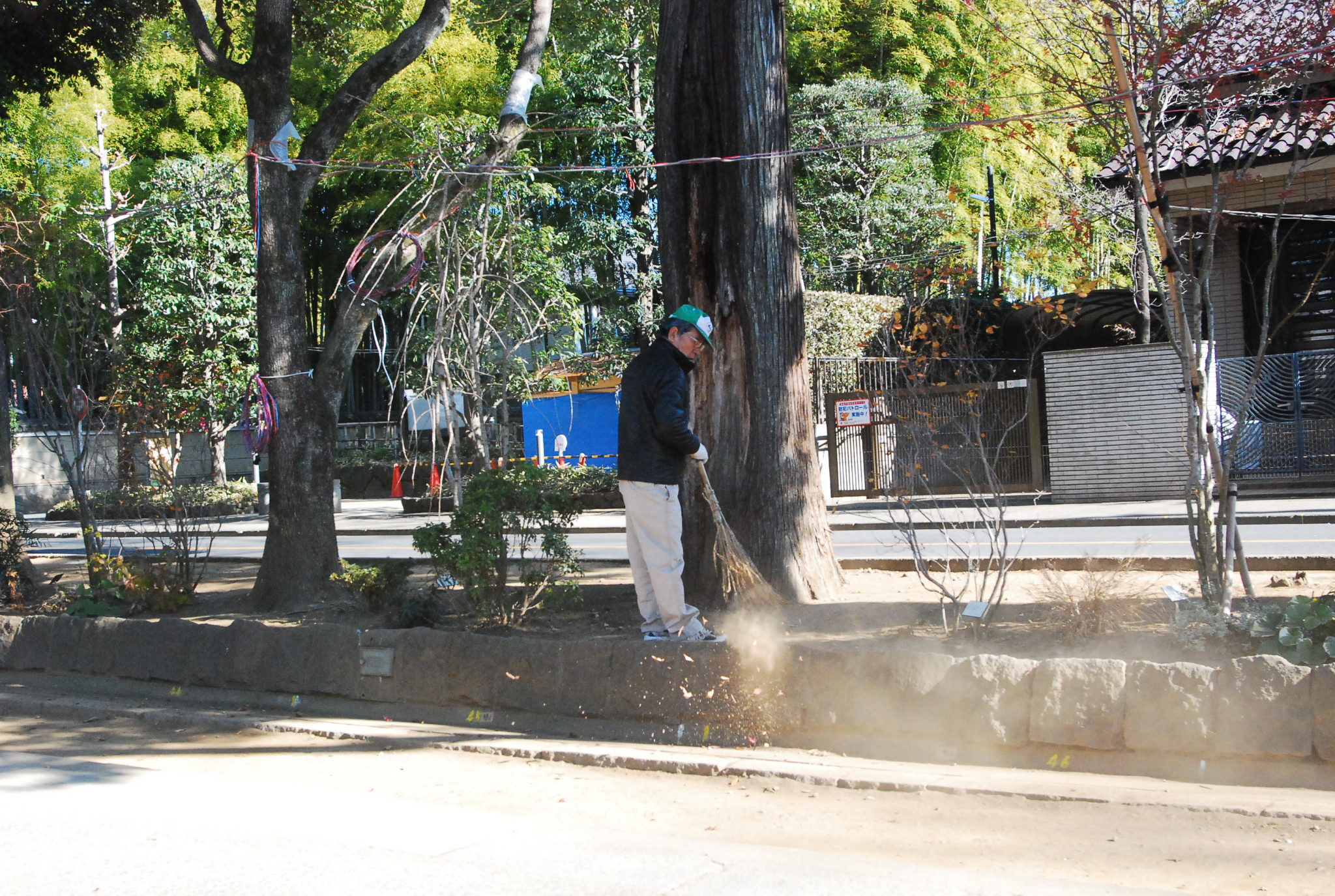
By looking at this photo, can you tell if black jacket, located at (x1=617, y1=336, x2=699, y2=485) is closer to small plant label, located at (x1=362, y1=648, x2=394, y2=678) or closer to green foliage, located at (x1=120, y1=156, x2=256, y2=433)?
small plant label, located at (x1=362, y1=648, x2=394, y2=678)

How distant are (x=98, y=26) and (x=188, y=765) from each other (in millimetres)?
9650

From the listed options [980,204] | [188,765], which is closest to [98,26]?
[188,765]

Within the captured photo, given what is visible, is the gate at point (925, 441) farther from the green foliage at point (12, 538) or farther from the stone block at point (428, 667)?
the green foliage at point (12, 538)

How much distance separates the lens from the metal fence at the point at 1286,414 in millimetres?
16188

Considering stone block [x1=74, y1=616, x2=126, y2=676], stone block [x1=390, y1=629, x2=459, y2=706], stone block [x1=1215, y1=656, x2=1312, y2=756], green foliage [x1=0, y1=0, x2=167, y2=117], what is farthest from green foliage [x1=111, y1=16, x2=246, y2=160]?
stone block [x1=1215, y1=656, x2=1312, y2=756]

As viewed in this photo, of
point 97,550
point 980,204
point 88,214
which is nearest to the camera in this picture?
point 97,550

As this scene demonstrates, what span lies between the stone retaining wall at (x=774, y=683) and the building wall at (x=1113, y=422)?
1200 cm

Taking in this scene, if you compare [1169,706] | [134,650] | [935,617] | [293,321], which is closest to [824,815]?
[1169,706]

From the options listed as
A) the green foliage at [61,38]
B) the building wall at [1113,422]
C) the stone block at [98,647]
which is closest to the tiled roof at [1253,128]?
the stone block at [98,647]

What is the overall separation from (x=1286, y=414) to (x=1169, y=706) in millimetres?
14037

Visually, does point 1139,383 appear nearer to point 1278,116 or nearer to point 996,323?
point 996,323

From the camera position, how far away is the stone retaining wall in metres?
4.63

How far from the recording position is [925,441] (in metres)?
15.6

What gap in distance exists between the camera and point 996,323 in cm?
2502
